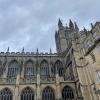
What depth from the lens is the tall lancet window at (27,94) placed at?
27672mm

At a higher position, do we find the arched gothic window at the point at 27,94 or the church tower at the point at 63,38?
the church tower at the point at 63,38

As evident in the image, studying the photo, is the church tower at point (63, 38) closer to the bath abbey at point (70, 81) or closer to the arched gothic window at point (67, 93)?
the bath abbey at point (70, 81)

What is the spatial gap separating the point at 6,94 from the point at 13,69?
9866 millimetres

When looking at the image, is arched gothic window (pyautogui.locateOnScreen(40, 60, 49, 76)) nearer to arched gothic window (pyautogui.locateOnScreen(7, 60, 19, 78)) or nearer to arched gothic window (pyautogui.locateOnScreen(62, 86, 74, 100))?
arched gothic window (pyautogui.locateOnScreen(7, 60, 19, 78))

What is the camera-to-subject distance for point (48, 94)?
92.5 feet

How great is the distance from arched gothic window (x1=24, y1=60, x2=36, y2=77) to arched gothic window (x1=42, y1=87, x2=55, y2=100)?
347 inches

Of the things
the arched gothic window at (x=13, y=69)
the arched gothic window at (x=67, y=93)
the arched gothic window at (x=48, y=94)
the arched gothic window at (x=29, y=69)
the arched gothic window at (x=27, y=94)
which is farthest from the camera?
the arched gothic window at (x=29, y=69)

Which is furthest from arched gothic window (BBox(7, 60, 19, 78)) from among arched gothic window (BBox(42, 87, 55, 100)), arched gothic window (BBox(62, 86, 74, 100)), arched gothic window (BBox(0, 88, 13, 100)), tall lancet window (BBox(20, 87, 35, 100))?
arched gothic window (BBox(62, 86, 74, 100))

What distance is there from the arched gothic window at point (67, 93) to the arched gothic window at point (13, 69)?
13.4 metres

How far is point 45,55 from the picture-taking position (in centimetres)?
3922

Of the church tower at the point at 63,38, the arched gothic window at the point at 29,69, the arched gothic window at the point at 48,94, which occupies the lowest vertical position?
the arched gothic window at the point at 48,94

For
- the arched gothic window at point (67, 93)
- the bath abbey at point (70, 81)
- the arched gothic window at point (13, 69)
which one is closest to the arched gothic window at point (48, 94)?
the bath abbey at point (70, 81)

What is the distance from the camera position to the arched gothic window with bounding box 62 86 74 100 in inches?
1109

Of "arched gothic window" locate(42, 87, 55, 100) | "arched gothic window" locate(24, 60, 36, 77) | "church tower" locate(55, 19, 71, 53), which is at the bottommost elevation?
"arched gothic window" locate(42, 87, 55, 100)
